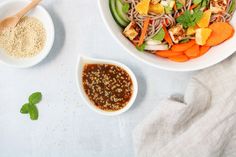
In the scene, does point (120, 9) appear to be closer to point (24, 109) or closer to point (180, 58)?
point (180, 58)

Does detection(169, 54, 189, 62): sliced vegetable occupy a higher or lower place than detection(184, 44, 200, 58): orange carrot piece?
lower

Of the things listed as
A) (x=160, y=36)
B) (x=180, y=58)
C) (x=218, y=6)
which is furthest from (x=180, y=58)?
(x=218, y=6)

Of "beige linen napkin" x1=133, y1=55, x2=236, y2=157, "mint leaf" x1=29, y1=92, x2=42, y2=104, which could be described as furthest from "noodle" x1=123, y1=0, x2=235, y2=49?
"mint leaf" x1=29, y1=92, x2=42, y2=104

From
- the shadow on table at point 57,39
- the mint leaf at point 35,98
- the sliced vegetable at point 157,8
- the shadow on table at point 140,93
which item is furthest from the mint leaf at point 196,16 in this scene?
the mint leaf at point 35,98

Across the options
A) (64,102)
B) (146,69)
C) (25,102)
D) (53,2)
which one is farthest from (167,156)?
(53,2)

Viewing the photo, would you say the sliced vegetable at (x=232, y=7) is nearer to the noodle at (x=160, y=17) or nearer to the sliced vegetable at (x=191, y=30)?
the noodle at (x=160, y=17)

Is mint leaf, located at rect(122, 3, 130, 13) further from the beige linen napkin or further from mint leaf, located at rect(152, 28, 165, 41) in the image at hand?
the beige linen napkin
